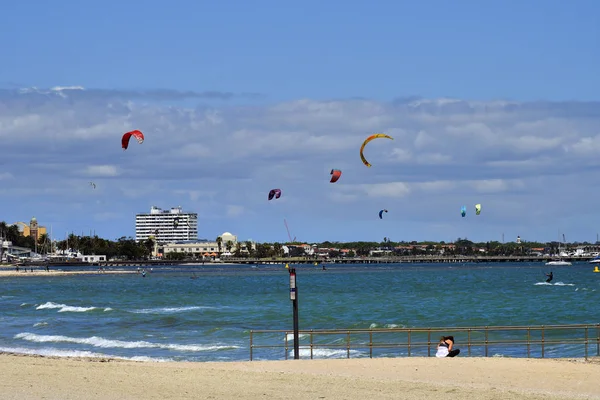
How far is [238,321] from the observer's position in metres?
45.6

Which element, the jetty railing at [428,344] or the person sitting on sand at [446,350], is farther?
the jetty railing at [428,344]

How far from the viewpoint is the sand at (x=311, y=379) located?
18672 millimetres

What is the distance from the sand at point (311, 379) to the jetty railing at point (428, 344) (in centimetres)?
120

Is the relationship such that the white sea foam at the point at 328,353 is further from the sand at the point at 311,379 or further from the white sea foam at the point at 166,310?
the white sea foam at the point at 166,310

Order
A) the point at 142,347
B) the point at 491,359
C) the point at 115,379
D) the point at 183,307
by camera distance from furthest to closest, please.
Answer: the point at 183,307
the point at 142,347
the point at 491,359
the point at 115,379

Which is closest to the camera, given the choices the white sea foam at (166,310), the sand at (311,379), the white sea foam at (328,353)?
the sand at (311,379)

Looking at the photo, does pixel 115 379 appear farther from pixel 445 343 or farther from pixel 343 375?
pixel 445 343

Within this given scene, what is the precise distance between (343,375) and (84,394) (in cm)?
602

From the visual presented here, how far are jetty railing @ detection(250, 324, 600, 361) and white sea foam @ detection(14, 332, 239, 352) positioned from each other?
189 cm

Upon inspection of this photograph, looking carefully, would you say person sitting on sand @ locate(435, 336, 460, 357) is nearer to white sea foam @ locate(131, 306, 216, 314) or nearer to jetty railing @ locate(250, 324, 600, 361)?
jetty railing @ locate(250, 324, 600, 361)

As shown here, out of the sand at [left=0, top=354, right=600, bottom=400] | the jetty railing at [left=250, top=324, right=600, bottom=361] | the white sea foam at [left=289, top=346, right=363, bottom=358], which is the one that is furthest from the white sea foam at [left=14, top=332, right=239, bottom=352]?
the sand at [left=0, top=354, right=600, bottom=400]

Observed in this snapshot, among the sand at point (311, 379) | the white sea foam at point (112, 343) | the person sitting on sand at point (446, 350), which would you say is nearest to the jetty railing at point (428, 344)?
the person sitting on sand at point (446, 350)

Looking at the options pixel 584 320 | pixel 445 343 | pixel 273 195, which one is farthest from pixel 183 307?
pixel 445 343

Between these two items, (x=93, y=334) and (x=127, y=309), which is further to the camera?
(x=127, y=309)
